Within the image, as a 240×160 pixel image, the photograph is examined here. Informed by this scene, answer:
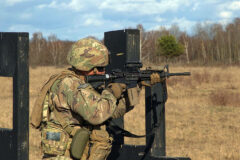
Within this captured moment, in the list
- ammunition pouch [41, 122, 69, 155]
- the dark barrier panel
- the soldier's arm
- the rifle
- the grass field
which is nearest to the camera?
the soldier's arm

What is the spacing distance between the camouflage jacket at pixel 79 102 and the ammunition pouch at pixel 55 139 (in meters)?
0.09

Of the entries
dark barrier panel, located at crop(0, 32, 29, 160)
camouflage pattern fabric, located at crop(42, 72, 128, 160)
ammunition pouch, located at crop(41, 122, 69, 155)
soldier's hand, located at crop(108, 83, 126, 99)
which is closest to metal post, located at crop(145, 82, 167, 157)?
soldier's hand, located at crop(108, 83, 126, 99)

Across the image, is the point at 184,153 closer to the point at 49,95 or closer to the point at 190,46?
the point at 49,95

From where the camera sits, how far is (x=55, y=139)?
9.80 ft

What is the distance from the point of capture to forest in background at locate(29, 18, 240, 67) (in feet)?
187

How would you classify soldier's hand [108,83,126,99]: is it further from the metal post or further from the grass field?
the grass field

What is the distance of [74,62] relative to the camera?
10.3 ft

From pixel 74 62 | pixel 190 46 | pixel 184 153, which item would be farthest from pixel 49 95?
pixel 190 46

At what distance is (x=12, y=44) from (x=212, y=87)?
15.8m

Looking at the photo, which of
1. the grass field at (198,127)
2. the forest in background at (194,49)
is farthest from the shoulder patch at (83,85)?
the forest in background at (194,49)

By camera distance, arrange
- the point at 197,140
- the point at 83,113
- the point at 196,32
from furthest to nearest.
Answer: the point at 196,32 < the point at 197,140 < the point at 83,113

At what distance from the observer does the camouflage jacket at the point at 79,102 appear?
289 cm

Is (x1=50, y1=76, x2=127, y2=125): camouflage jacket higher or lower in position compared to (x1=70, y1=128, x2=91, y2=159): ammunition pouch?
higher

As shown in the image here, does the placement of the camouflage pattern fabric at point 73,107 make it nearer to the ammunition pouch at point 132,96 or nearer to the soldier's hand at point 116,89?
the soldier's hand at point 116,89
